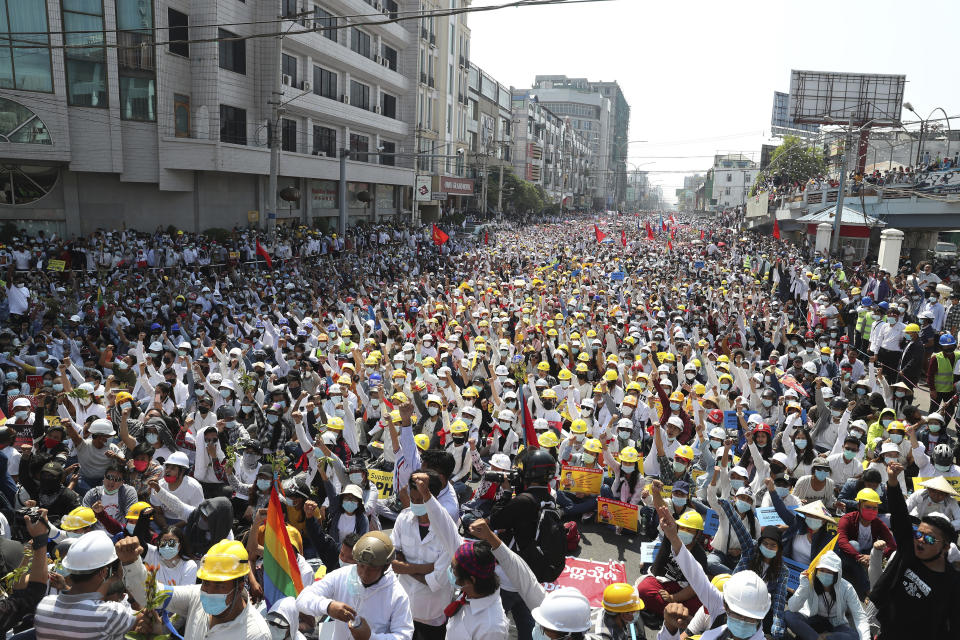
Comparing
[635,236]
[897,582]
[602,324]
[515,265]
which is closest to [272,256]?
[515,265]

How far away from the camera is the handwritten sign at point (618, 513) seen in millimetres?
6762

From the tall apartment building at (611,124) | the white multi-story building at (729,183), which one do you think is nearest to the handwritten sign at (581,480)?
the white multi-story building at (729,183)

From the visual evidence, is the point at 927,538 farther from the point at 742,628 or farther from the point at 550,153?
the point at 550,153

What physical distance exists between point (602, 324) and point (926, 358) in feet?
17.4

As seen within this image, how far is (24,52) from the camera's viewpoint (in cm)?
1764

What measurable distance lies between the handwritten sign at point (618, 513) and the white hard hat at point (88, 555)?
487 centimetres

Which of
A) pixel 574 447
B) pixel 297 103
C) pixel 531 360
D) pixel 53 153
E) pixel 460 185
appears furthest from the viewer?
pixel 460 185

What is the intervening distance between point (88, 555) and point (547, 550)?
266 cm

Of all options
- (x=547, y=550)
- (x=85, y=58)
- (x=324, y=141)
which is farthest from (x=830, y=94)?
(x=547, y=550)

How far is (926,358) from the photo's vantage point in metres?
10.8

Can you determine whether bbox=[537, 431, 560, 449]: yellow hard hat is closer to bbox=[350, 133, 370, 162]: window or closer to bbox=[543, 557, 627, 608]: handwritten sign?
bbox=[543, 557, 627, 608]: handwritten sign

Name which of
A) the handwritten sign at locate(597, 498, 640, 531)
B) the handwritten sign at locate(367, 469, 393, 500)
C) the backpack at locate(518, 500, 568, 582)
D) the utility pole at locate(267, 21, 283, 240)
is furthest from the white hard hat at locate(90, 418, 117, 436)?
the utility pole at locate(267, 21, 283, 240)

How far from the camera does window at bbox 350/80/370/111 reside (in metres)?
33.5

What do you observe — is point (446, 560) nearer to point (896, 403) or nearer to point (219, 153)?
point (896, 403)
